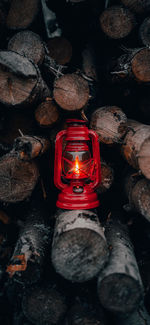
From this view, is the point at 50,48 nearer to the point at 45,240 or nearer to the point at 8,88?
the point at 8,88

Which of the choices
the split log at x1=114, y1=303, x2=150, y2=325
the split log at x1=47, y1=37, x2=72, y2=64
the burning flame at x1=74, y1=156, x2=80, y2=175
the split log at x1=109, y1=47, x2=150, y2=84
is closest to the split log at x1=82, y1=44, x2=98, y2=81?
the split log at x1=47, y1=37, x2=72, y2=64

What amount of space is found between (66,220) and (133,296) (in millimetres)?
575

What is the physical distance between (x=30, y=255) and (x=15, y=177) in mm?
560

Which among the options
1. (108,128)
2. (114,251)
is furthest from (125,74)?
(114,251)

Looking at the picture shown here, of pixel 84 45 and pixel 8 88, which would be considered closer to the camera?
pixel 8 88

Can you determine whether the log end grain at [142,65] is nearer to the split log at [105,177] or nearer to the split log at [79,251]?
the split log at [105,177]

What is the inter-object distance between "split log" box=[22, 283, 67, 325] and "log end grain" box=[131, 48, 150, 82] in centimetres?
170

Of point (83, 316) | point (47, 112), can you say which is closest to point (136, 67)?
point (47, 112)

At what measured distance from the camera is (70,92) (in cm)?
161

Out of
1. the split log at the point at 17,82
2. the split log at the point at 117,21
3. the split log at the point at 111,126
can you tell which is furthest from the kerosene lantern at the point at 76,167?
the split log at the point at 117,21

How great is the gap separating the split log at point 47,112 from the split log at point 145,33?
1024 mm

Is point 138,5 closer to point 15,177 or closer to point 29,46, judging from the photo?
point 29,46

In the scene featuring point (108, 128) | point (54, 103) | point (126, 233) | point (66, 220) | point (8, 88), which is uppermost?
point (8, 88)

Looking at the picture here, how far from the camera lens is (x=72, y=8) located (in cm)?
210
